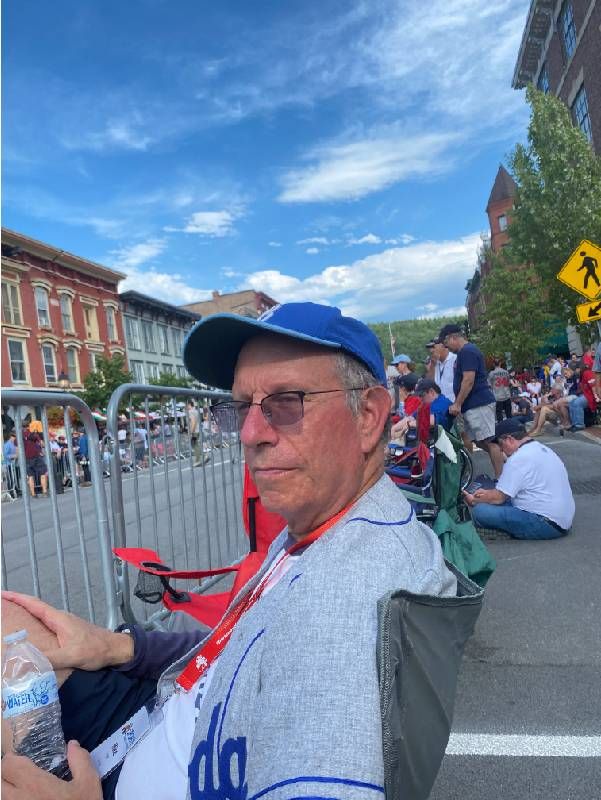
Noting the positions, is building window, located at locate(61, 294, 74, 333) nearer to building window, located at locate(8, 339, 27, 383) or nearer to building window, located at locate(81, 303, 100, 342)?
building window, located at locate(81, 303, 100, 342)

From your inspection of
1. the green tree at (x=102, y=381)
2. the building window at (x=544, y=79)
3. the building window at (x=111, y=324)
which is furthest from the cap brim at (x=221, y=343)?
the building window at (x=111, y=324)

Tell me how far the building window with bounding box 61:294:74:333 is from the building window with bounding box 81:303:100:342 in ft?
7.20

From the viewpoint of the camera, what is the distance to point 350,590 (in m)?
1.08

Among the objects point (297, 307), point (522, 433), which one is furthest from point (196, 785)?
point (522, 433)

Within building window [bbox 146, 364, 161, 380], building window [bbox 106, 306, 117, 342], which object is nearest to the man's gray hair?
building window [bbox 106, 306, 117, 342]

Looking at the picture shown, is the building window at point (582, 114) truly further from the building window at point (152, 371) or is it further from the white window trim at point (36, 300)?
the building window at point (152, 371)

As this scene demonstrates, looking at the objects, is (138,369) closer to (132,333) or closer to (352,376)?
(132,333)

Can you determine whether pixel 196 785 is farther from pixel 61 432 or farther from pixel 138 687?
pixel 61 432

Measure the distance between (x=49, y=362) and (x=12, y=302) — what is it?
4342 millimetres

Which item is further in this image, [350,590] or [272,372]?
[272,372]

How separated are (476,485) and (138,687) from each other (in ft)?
17.4

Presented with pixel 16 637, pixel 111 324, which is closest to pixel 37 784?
pixel 16 637

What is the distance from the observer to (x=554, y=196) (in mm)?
19391

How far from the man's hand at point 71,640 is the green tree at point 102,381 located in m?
36.9
